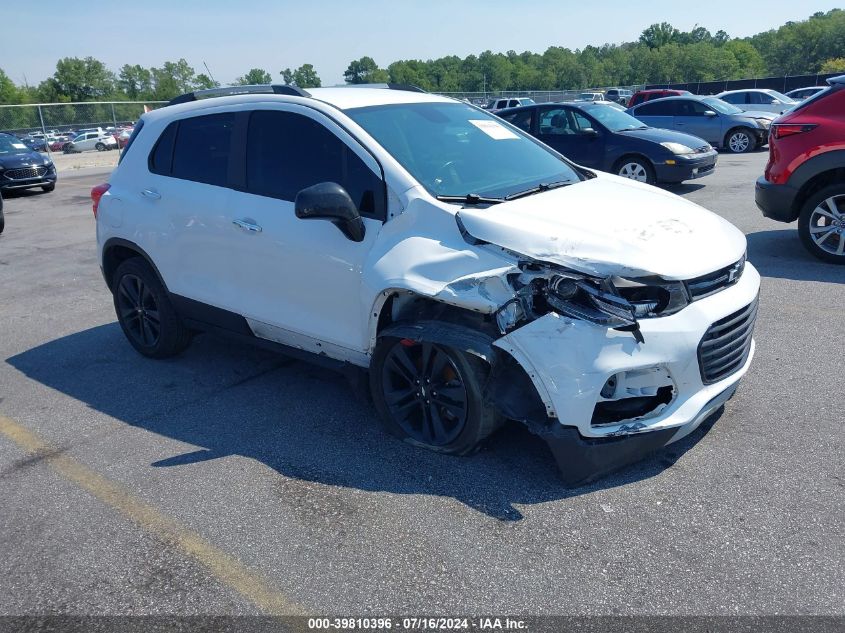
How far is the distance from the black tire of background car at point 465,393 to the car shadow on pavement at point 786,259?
15.2 feet

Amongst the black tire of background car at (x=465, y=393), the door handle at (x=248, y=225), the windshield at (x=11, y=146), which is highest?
the windshield at (x=11, y=146)

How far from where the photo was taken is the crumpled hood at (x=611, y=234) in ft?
10.9

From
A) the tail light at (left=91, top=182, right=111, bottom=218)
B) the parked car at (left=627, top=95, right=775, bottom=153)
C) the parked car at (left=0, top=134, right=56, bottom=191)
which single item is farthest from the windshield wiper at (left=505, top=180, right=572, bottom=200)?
the parked car at (left=0, top=134, right=56, bottom=191)

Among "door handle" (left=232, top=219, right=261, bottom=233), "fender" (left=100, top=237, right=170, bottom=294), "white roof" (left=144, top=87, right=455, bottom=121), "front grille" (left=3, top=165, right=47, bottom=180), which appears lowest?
"front grille" (left=3, top=165, right=47, bottom=180)

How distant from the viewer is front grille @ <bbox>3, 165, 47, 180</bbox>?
1689cm

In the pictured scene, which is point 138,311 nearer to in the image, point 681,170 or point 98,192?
point 98,192

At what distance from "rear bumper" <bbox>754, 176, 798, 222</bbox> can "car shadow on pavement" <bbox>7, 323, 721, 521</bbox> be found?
4.29 meters

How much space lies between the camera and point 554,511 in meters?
3.37

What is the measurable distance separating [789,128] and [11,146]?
17472 mm

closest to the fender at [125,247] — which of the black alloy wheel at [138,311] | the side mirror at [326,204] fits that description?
the black alloy wheel at [138,311]

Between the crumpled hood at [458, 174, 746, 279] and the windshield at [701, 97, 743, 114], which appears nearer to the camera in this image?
the crumpled hood at [458, 174, 746, 279]

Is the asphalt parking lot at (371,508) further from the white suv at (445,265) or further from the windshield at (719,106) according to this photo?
the windshield at (719,106)

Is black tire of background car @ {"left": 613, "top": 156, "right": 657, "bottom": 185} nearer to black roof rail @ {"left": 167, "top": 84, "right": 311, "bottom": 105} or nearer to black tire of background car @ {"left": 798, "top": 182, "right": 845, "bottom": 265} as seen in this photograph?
black tire of background car @ {"left": 798, "top": 182, "right": 845, "bottom": 265}

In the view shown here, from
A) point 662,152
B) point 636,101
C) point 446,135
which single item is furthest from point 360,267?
point 636,101
